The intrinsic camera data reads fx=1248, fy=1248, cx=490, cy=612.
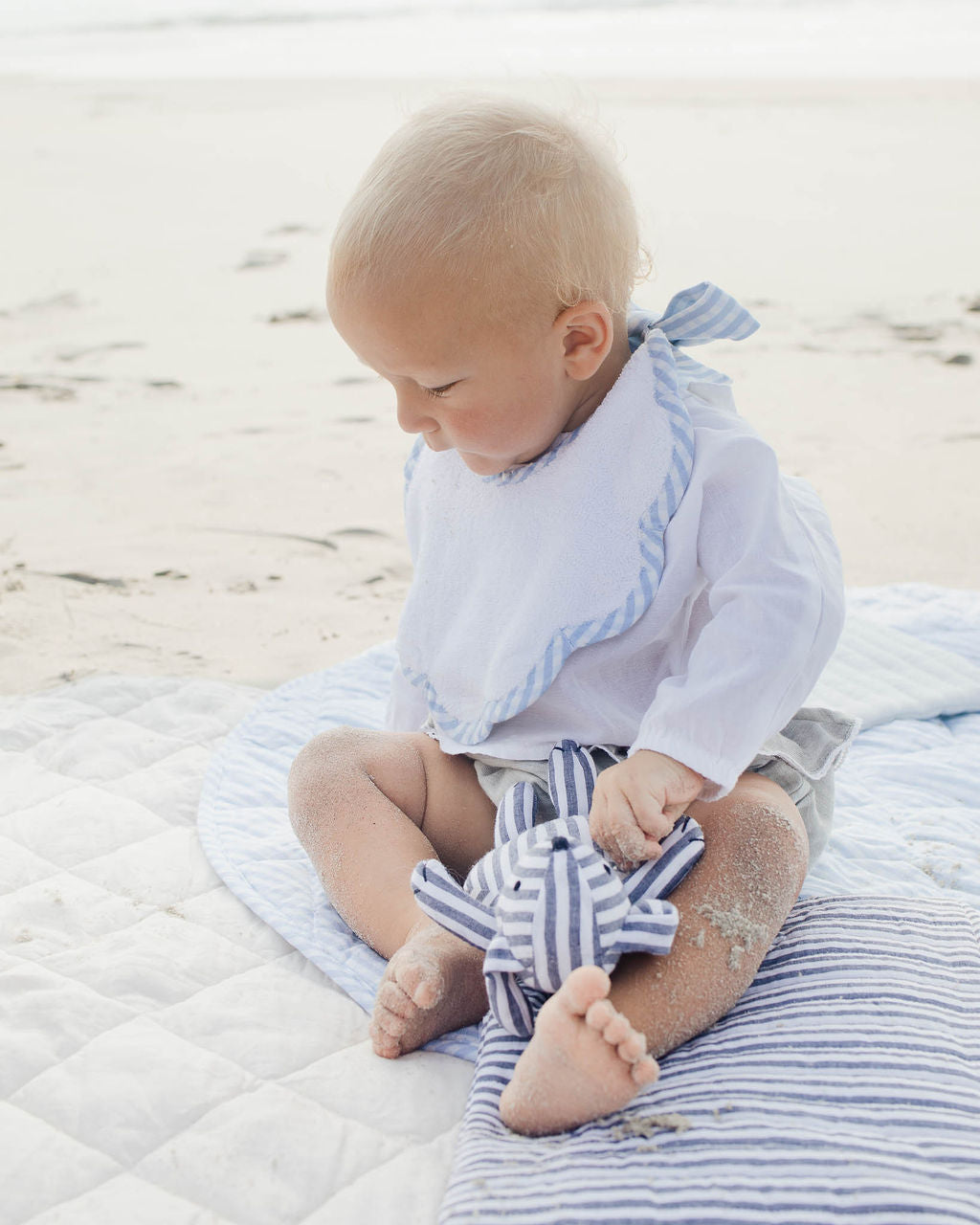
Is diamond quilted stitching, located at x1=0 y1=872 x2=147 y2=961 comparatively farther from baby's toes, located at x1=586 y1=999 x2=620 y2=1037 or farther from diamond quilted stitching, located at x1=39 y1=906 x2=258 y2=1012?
baby's toes, located at x1=586 y1=999 x2=620 y2=1037

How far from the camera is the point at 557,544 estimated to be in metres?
1.72

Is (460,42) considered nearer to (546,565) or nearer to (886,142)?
(886,142)

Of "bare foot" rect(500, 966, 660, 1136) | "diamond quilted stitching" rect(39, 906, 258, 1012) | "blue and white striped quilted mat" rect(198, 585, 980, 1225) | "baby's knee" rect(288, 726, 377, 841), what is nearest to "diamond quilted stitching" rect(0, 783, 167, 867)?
"blue and white striped quilted mat" rect(198, 585, 980, 1225)

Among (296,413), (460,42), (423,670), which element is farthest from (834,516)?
(460,42)

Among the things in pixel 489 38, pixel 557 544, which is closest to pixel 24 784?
pixel 557 544

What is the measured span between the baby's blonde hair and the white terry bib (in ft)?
0.60

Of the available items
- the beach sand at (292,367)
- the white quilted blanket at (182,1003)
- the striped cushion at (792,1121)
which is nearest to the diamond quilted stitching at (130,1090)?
the white quilted blanket at (182,1003)

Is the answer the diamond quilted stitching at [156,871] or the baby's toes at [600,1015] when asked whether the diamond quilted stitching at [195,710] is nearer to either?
the diamond quilted stitching at [156,871]

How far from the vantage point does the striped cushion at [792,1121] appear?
1.14 m

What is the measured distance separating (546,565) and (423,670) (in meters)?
0.30

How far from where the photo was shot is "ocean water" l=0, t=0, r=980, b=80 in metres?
14.0

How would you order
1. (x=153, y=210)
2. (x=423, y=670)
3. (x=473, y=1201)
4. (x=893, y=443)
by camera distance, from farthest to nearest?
1. (x=153, y=210)
2. (x=893, y=443)
3. (x=423, y=670)
4. (x=473, y=1201)

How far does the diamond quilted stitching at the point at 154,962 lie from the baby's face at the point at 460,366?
725 mm

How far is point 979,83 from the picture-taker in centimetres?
1173
